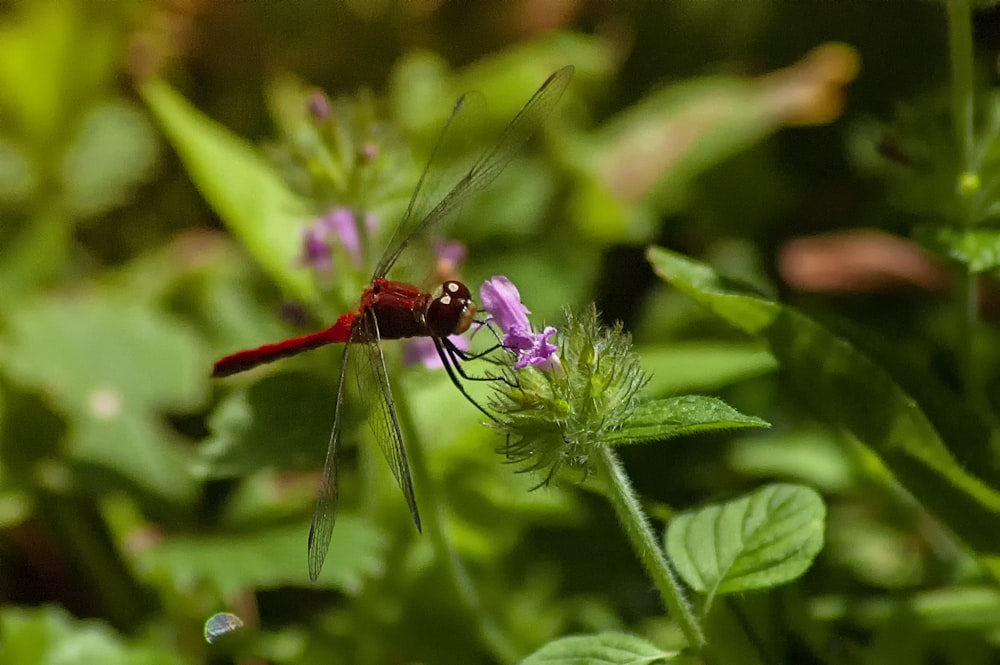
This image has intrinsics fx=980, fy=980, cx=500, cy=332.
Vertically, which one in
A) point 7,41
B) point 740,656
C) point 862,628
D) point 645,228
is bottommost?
point 862,628

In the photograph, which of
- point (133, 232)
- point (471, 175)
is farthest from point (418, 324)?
point (133, 232)

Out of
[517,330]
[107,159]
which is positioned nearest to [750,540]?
[517,330]

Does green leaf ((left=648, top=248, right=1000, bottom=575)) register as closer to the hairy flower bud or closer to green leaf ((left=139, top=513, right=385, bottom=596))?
the hairy flower bud

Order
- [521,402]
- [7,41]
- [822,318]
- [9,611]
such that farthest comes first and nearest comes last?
1. [7,41]
2. [9,611]
3. [822,318]
4. [521,402]

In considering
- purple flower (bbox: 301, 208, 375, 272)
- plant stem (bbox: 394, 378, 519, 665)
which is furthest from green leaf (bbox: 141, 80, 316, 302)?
plant stem (bbox: 394, 378, 519, 665)

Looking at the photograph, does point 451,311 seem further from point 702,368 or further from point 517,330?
point 702,368

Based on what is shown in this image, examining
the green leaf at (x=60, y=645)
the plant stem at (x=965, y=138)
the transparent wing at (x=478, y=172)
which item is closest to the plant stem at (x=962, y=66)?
the plant stem at (x=965, y=138)

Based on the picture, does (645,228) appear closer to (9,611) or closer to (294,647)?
(294,647)
